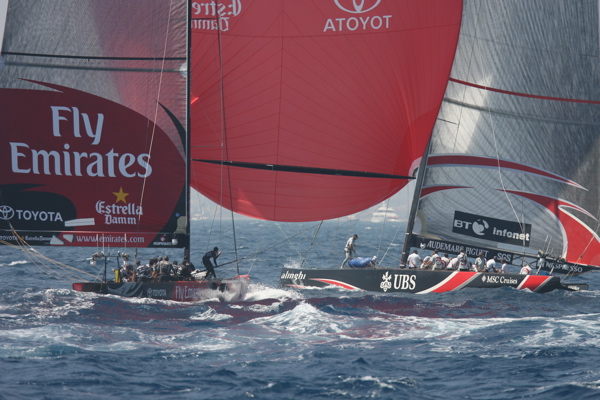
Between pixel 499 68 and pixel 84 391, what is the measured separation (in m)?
18.1

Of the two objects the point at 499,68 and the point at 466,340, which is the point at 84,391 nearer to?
the point at 466,340

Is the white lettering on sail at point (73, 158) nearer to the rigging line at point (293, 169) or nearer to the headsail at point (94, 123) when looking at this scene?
the headsail at point (94, 123)

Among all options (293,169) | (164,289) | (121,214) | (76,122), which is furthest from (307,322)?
(76,122)

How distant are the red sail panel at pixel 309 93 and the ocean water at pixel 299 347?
10.9 feet

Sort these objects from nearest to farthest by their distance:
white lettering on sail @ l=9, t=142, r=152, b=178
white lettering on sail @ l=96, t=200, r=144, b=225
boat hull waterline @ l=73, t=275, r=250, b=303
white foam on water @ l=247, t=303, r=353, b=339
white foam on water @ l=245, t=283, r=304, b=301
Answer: white foam on water @ l=247, t=303, r=353, b=339 → boat hull waterline @ l=73, t=275, r=250, b=303 → white lettering on sail @ l=9, t=142, r=152, b=178 → white lettering on sail @ l=96, t=200, r=144, b=225 → white foam on water @ l=245, t=283, r=304, b=301

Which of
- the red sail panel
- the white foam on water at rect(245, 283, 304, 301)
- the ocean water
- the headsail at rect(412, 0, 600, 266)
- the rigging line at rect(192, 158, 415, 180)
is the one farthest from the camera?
the headsail at rect(412, 0, 600, 266)

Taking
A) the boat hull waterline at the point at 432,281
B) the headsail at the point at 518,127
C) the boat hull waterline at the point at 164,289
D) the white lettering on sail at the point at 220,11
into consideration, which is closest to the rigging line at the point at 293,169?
the boat hull waterline at the point at 432,281

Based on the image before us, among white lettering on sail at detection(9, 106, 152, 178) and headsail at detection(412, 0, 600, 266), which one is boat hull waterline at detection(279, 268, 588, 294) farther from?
white lettering on sail at detection(9, 106, 152, 178)

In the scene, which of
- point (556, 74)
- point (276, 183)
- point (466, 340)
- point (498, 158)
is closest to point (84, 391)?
point (466, 340)

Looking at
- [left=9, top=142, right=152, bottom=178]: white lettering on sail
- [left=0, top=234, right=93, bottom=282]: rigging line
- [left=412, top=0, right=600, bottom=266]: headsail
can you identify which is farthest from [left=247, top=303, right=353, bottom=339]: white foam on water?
[left=412, top=0, right=600, bottom=266]: headsail

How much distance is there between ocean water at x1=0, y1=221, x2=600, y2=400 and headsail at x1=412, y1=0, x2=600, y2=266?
4228 millimetres

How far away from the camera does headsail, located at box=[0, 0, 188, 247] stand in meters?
19.4

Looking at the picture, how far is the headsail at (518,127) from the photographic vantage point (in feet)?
84.2

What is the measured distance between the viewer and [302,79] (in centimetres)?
2305
